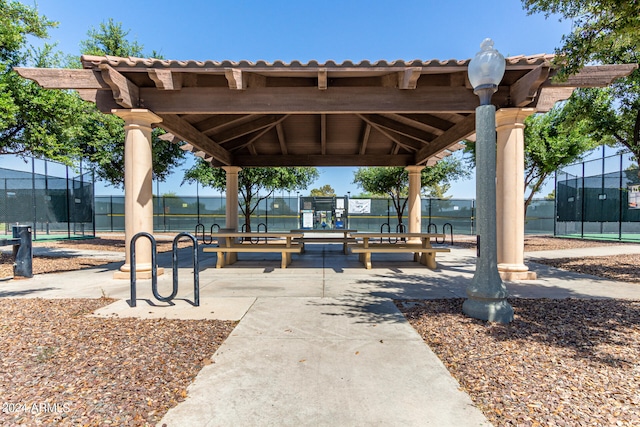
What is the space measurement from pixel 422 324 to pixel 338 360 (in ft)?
4.59

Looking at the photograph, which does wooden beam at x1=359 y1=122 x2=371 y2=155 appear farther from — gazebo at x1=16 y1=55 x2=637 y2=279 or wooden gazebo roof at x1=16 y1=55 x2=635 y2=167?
gazebo at x1=16 y1=55 x2=637 y2=279

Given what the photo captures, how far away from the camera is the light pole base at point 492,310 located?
3.85 metres

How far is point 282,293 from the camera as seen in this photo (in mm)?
5359

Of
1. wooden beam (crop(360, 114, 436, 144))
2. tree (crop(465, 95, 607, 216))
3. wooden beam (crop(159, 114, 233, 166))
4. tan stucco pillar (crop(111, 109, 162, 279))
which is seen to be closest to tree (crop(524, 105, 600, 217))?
tree (crop(465, 95, 607, 216))

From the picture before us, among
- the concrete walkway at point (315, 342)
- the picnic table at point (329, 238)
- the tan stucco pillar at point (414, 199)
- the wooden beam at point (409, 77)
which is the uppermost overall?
the wooden beam at point (409, 77)

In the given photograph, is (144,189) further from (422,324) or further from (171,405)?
(422,324)

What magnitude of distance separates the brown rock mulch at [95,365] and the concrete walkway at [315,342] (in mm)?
218

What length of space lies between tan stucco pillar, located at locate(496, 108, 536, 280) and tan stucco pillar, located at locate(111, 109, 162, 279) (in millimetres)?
6847

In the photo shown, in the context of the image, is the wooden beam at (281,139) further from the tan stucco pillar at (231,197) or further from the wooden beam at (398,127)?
the wooden beam at (398,127)

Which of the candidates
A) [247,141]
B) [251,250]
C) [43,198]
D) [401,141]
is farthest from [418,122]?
[43,198]

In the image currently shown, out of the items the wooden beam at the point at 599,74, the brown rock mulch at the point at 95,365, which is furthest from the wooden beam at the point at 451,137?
the brown rock mulch at the point at 95,365

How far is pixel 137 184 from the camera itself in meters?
6.30

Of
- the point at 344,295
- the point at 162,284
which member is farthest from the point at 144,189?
the point at 344,295

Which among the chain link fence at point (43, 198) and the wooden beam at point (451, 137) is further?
the chain link fence at point (43, 198)
